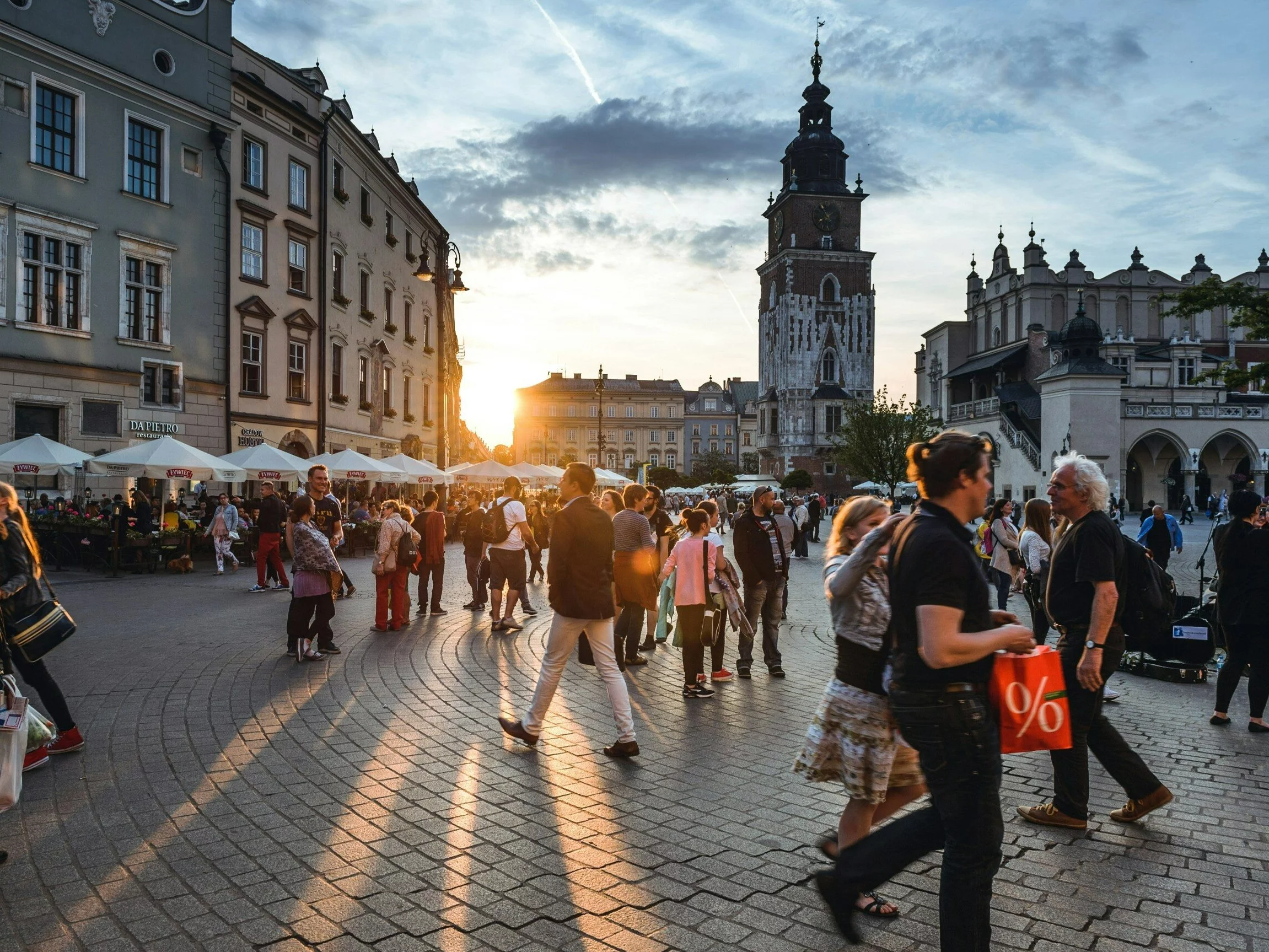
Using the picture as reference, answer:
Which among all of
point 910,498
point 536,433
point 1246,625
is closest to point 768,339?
→ point 536,433

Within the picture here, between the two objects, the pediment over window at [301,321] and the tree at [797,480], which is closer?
the pediment over window at [301,321]

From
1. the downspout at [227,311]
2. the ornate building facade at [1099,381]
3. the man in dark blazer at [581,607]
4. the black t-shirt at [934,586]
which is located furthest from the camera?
the ornate building facade at [1099,381]

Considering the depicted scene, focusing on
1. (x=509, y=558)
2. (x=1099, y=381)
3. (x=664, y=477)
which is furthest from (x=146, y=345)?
(x=664, y=477)

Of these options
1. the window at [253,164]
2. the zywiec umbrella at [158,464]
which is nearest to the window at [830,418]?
the window at [253,164]

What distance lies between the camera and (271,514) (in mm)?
16266

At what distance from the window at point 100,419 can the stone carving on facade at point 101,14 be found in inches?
376

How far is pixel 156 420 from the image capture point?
83.9 ft

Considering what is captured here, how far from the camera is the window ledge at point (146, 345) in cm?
2484

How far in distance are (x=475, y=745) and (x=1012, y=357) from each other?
5687cm

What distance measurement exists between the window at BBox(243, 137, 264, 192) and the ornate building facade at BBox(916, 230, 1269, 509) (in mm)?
25715

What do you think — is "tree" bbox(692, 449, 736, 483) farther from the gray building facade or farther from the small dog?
the small dog

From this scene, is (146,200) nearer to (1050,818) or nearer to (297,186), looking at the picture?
(297,186)

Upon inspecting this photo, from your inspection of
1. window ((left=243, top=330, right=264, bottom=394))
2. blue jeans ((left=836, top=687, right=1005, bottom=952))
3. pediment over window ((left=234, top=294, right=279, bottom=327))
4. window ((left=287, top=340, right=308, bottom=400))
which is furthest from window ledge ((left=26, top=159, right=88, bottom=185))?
blue jeans ((left=836, top=687, right=1005, bottom=952))

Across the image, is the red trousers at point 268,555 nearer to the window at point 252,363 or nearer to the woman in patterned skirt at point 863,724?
the woman in patterned skirt at point 863,724
